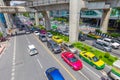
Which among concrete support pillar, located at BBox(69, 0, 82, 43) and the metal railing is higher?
the metal railing

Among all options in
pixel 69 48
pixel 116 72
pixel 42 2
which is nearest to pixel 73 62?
pixel 116 72

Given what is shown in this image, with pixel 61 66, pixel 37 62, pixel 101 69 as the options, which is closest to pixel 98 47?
pixel 101 69

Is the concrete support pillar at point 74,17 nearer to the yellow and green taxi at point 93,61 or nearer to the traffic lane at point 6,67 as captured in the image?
the yellow and green taxi at point 93,61

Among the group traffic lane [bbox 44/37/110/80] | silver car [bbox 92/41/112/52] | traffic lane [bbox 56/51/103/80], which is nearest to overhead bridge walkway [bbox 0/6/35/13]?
silver car [bbox 92/41/112/52]

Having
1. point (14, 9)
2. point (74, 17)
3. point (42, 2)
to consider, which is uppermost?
point (42, 2)

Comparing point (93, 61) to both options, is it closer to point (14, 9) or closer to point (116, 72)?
point (116, 72)

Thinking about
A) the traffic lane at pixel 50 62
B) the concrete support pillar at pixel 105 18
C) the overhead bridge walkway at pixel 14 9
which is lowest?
the traffic lane at pixel 50 62

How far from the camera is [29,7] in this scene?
5159cm

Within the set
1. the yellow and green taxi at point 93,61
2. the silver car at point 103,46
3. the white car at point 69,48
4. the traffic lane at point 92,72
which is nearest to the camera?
the traffic lane at point 92,72

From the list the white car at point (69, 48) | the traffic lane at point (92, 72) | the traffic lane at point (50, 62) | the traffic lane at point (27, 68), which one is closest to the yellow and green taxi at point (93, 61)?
the traffic lane at point (92, 72)

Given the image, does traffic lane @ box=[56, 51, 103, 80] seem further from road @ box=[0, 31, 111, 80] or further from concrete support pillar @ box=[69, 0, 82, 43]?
concrete support pillar @ box=[69, 0, 82, 43]

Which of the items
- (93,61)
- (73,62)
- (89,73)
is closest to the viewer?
(89,73)

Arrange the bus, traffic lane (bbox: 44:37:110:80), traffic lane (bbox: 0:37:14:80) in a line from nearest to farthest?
1. the bus
2. traffic lane (bbox: 44:37:110:80)
3. traffic lane (bbox: 0:37:14:80)

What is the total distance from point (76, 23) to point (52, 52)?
10497 mm
